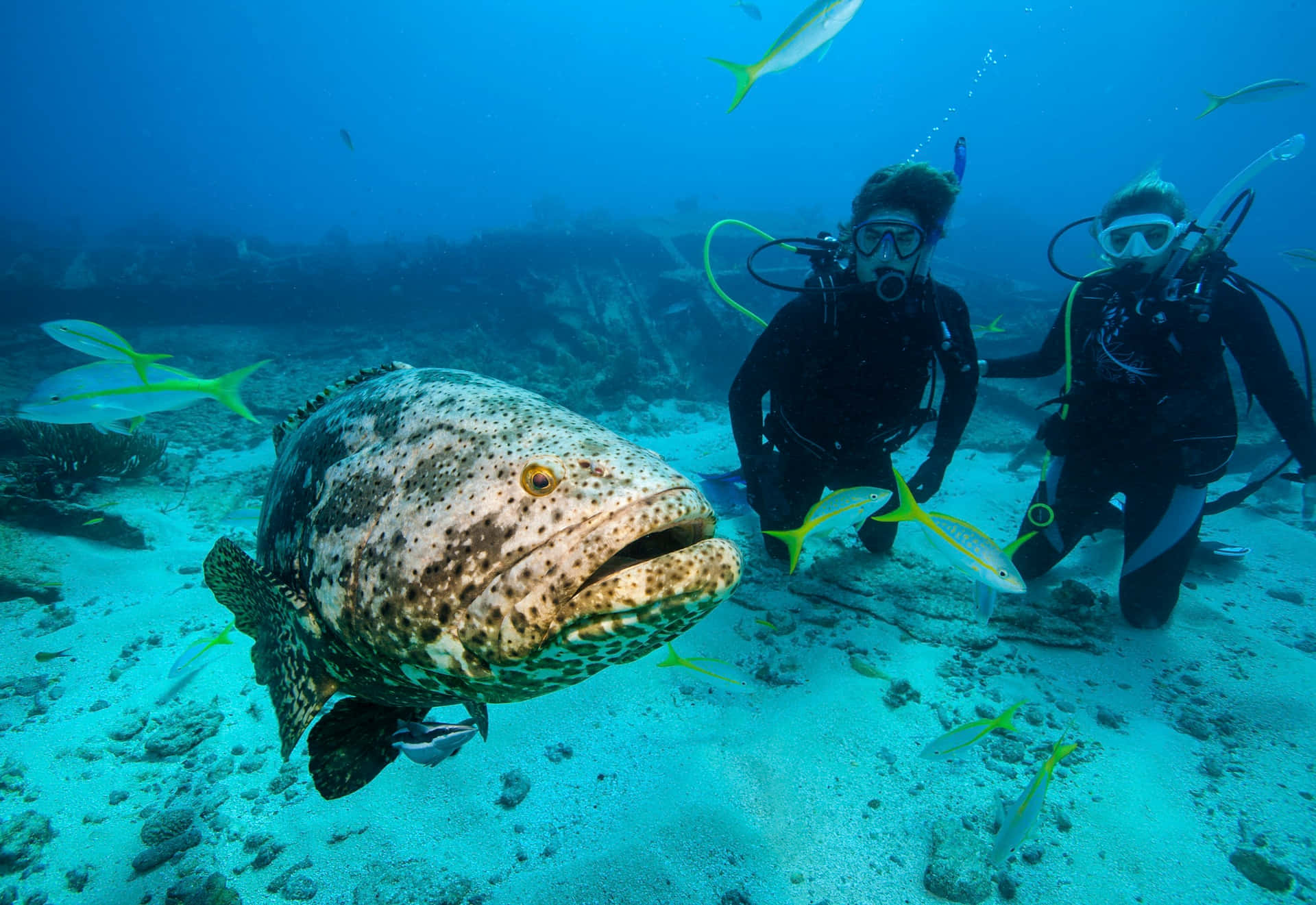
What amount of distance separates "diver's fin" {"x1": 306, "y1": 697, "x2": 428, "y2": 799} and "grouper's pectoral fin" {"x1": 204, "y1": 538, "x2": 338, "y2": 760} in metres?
0.12

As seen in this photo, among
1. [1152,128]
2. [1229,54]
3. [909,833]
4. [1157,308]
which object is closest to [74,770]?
[909,833]

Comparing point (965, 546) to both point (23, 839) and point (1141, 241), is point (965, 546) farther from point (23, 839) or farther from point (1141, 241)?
point (23, 839)

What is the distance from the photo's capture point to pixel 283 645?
6.09ft

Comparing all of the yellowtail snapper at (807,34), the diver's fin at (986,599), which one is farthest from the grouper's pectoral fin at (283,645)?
the diver's fin at (986,599)

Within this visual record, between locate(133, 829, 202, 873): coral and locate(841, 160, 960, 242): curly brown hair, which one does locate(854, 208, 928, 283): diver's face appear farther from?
locate(133, 829, 202, 873): coral

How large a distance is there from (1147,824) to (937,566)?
2617mm

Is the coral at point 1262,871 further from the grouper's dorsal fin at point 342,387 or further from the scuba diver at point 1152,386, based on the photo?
the grouper's dorsal fin at point 342,387

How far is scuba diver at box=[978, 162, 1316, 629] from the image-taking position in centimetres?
424

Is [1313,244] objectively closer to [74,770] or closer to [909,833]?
[909,833]

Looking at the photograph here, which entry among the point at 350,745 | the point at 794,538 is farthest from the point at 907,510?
the point at 350,745

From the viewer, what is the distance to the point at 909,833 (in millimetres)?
2863

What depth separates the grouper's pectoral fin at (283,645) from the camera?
5.61 feet

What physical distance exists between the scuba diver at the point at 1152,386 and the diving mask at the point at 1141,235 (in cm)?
1

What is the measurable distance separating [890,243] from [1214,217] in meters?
2.81
